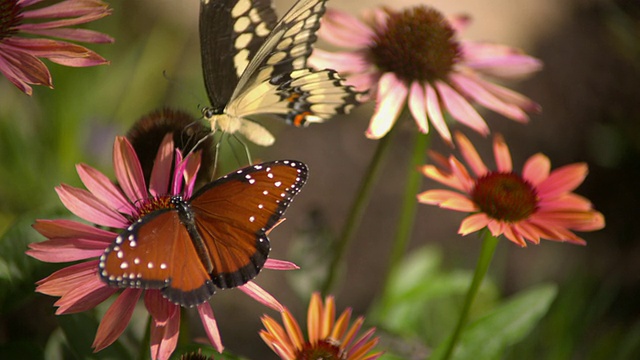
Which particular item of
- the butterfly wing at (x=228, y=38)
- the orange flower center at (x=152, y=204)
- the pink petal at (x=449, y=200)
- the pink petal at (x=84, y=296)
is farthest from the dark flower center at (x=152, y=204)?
the pink petal at (x=449, y=200)

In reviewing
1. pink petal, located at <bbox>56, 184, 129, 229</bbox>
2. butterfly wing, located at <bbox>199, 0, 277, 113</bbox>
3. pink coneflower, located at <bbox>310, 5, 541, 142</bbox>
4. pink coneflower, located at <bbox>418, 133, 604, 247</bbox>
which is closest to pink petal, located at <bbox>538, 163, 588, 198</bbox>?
pink coneflower, located at <bbox>418, 133, 604, 247</bbox>

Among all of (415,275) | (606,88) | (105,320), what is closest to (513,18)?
(606,88)

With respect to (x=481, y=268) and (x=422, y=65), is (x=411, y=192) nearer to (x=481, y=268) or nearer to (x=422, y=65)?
(x=422, y=65)

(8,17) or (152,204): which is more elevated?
(8,17)

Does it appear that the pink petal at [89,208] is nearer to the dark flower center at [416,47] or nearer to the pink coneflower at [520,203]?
the pink coneflower at [520,203]

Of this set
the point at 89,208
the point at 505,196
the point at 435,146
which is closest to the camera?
the point at 89,208

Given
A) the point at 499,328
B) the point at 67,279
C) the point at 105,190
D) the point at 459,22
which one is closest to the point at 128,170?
the point at 105,190
